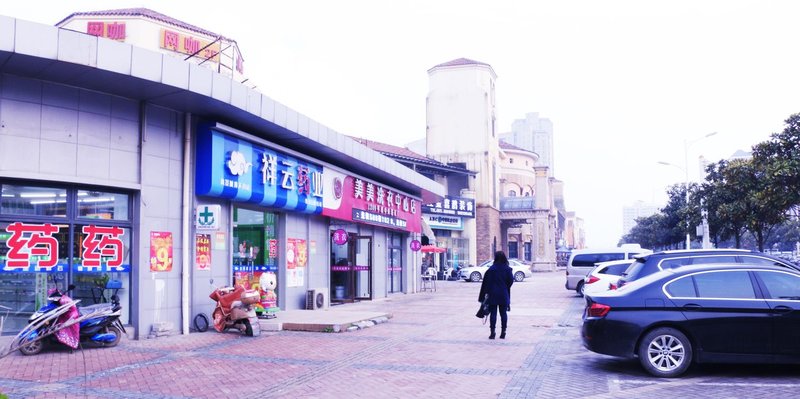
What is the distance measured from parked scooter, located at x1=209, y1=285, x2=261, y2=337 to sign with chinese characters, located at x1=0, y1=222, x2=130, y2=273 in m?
1.97

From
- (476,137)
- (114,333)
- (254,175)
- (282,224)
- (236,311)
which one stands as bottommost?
(114,333)

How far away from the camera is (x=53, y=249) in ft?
37.8

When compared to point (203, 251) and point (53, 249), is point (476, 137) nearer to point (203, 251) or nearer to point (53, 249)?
point (203, 251)

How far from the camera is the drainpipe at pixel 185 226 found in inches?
535

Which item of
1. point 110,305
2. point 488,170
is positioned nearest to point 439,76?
point 488,170

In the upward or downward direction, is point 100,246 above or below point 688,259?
above

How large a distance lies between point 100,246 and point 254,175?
4233 millimetres

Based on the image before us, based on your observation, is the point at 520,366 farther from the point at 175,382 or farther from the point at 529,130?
the point at 529,130

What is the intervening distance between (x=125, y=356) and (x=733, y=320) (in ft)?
29.2

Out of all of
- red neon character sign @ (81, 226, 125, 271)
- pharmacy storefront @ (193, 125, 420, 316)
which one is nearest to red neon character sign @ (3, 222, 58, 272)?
red neon character sign @ (81, 226, 125, 271)

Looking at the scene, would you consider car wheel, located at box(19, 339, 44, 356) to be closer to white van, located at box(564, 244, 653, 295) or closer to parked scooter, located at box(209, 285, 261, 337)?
parked scooter, located at box(209, 285, 261, 337)

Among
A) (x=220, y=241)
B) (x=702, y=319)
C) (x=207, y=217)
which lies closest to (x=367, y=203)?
(x=220, y=241)

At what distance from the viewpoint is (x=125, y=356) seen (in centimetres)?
1058

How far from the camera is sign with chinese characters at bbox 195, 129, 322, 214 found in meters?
14.1
